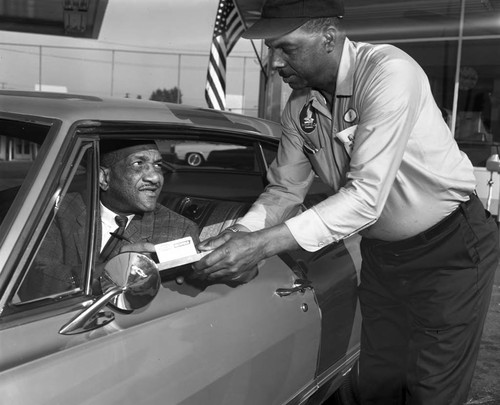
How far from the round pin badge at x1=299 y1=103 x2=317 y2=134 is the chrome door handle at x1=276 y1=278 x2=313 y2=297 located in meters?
0.57

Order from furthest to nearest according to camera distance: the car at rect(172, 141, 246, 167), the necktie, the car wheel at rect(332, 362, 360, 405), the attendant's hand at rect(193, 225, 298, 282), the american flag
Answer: the american flag, the car at rect(172, 141, 246, 167), the car wheel at rect(332, 362, 360, 405), the necktie, the attendant's hand at rect(193, 225, 298, 282)

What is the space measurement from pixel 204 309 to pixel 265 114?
823cm

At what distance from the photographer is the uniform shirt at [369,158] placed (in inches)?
72.1

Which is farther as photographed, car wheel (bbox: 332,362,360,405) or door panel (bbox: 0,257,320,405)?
car wheel (bbox: 332,362,360,405)

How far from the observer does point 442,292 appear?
84.3 inches

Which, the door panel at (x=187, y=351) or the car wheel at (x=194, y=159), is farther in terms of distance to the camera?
the car wheel at (x=194, y=159)

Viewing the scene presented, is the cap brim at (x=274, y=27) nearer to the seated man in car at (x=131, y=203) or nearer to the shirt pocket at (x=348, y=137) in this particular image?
the shirt pocket at (x=348, y=137)

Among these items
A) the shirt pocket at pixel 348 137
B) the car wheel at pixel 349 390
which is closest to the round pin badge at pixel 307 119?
the shirt pocket at pixel 348 137

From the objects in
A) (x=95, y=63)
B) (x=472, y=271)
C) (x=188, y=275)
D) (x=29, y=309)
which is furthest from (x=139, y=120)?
(x=95, y=63)

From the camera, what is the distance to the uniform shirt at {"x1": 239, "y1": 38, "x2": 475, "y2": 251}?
183 centimetres

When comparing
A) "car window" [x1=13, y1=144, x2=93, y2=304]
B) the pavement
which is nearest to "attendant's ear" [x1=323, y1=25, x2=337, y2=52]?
"car window" [x1=13, y1=144, x2=93, y2=304]

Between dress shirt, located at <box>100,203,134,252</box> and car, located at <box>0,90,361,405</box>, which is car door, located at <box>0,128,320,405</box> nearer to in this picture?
car, located at <box>0,90,361,405</box>

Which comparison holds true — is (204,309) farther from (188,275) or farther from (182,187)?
(182,187)

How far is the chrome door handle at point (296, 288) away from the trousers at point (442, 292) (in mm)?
260
